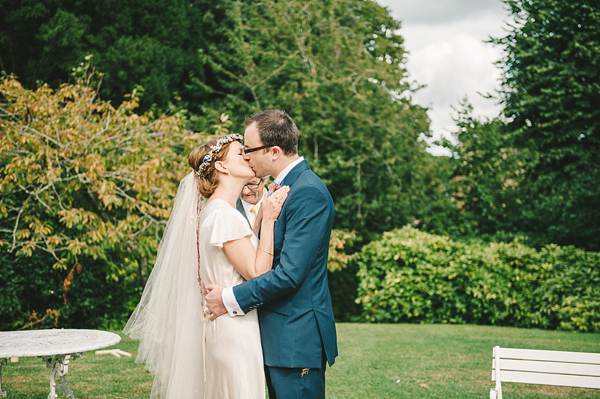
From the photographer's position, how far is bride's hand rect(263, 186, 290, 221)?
121 inches

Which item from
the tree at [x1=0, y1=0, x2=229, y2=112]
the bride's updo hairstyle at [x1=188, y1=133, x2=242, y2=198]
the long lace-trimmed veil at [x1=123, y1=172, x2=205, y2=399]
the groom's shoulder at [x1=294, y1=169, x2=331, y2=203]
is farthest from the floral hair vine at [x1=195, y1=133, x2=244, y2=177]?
the tree at [x1=0, y1=0, x2=229, y2=112]

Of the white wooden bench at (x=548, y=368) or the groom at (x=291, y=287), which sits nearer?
the groom at (x=291, y=287)

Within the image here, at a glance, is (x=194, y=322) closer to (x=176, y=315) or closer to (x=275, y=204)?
(x=176, y=315)

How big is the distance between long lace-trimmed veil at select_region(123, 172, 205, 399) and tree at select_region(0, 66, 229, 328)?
4.74 m

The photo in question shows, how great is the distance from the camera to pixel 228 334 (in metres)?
3.14

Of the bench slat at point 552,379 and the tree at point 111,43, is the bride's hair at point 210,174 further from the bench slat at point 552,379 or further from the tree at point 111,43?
the tree at point 111,43

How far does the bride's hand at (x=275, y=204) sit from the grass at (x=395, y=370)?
347 centimetres

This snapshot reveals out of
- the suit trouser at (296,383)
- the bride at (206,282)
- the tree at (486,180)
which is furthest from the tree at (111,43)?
the suit trouser at (296,383)

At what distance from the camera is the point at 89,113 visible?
9.19m

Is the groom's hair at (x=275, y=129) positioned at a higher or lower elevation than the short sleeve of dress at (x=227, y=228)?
higher

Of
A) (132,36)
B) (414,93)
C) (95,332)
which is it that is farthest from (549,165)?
(95,332)

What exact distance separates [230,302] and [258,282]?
204 millimetres

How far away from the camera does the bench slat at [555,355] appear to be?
4.17 meters

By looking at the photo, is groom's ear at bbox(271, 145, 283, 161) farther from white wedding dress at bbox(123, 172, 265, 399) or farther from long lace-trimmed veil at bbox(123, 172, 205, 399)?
long lace-trimmed veil at bbox(123, 172, 205, 399)
